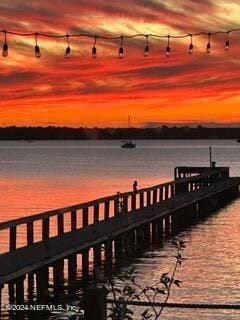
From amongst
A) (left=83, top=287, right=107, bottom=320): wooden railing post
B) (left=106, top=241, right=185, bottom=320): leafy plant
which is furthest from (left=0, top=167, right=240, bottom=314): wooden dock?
(left=83, top=287, right=107, bottom=320): wooden railing post

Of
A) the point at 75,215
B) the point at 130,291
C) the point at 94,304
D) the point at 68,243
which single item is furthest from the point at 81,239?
the point at 94,304

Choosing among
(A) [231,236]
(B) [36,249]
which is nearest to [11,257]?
(B) [36,249]

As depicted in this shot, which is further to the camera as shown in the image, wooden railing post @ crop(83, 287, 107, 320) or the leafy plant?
the leafy plant

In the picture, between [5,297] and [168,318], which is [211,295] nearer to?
[168,318]

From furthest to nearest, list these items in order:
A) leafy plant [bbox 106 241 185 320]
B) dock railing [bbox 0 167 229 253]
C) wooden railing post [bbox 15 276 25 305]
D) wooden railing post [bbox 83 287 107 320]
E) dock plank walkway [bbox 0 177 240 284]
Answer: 1. dock railing [bbox 0 167 229 253]
2. wooden railing post [bbox 15 276 25 305]
3. dock plank walkway [bbox 0 177 240 284]
4. leafy plant [bbox 106 241 185 320]
5. wooden railing post [bbox 83 287 107 320]

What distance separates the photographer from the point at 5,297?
20.3 meters

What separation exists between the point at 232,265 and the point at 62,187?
54581 mm

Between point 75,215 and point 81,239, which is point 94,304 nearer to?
point 81,239

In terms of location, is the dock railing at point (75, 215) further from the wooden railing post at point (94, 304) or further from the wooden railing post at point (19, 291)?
the wooden railing post at point (94, 304)

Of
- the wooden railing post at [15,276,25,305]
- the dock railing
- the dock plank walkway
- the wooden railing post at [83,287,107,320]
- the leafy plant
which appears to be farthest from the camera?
the dock railing

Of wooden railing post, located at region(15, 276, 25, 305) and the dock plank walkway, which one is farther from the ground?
the dock plank walkway

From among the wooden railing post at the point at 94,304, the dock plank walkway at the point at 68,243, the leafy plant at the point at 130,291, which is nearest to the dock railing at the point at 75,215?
the dock plank walkway at the point at 68,243

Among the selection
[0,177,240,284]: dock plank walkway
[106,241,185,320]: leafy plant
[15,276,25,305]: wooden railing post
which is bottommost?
[15,276,25,305]: wooden railing post

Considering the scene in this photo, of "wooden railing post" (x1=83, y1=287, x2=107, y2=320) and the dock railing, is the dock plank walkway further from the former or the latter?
"wooden railing post" (x1=83, y1=287, x2=107, y2=320)
